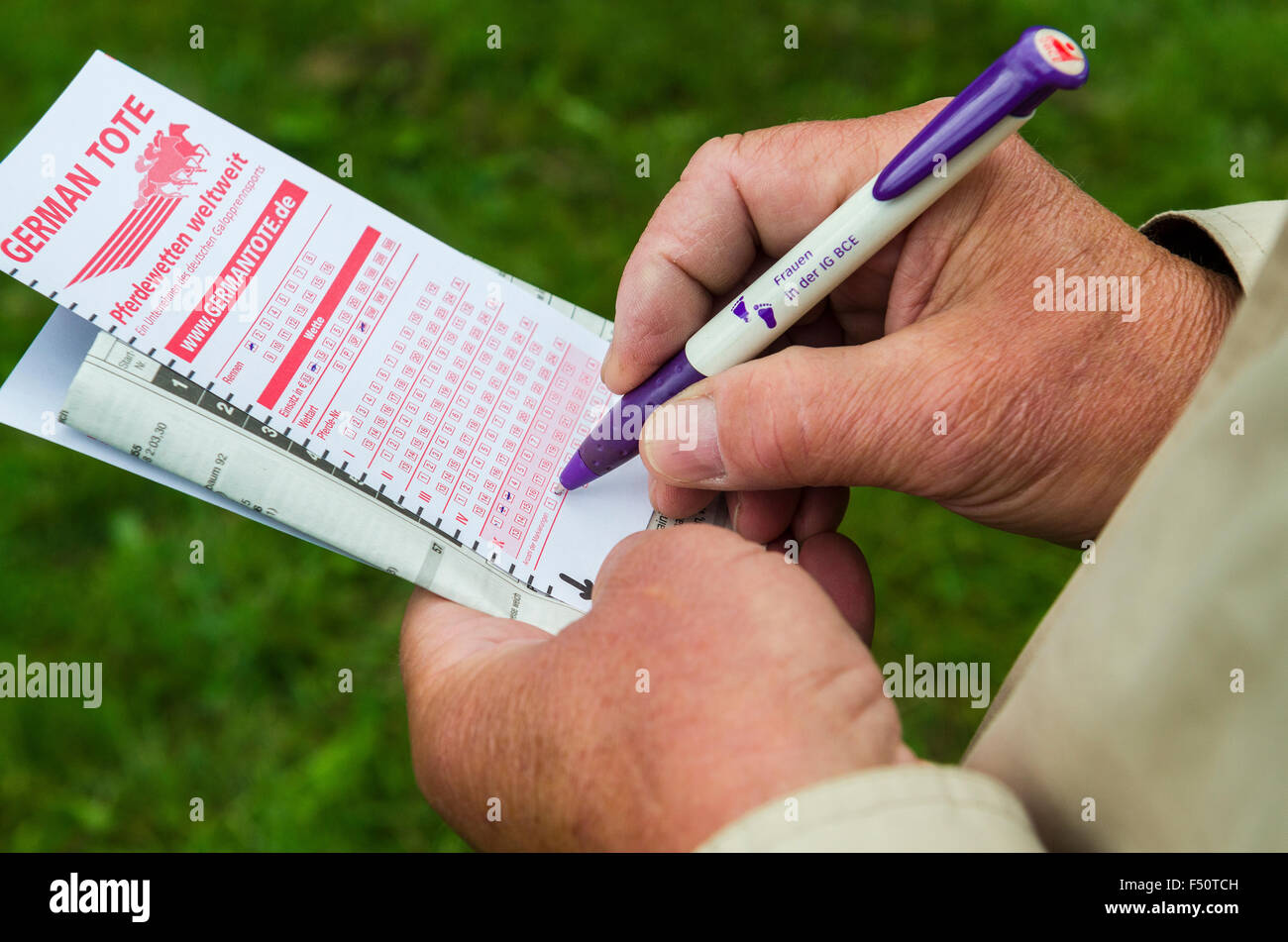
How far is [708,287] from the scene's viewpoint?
132 centimetres

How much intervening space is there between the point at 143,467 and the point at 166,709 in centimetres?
94

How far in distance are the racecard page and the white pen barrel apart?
226 mm

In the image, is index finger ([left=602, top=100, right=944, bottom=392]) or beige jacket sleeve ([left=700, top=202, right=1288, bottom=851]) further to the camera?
index finger ([left=602, top=100, right=944, bottom=392])

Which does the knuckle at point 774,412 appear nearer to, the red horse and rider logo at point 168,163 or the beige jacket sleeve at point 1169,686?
the beige jacket sleeve at point 1169,686

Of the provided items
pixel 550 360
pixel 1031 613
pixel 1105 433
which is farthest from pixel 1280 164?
pixel 550 360

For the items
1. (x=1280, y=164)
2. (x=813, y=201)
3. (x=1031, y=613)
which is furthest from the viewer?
(x=1280, y=164)

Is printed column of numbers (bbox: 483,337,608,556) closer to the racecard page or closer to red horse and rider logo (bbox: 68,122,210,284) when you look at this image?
the racecard page

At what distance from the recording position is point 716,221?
1271 mm

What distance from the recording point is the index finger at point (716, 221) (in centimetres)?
124

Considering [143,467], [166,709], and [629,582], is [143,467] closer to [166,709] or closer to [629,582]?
[629,582]

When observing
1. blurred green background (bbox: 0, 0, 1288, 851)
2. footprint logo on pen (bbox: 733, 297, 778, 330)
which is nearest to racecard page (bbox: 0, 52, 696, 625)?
footprint logo on pen (bbox: 733, 297, 778, 330)

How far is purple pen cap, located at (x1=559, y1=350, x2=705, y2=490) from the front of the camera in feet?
3.87

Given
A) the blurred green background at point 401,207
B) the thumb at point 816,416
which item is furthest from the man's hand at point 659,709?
the blurred green background at point 401,207

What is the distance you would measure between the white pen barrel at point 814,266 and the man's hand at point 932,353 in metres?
0.05
